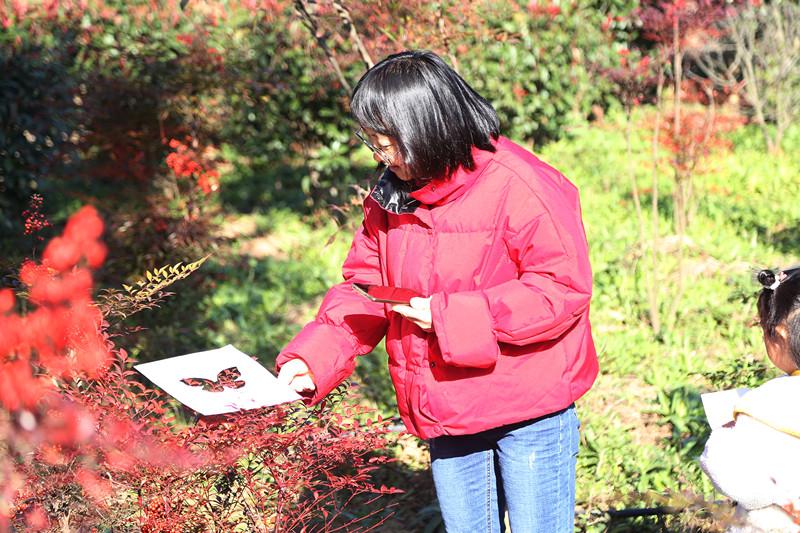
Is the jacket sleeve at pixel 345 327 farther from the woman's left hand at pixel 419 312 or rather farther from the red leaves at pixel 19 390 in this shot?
the red leaves at pixel 19 390

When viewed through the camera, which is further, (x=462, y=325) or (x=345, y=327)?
(x=345, y=327)

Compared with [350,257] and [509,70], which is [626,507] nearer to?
[350,257]

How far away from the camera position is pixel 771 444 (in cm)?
188

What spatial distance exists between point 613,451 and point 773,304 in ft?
6.34

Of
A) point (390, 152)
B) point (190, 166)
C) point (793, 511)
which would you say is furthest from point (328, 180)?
point (793, 511)

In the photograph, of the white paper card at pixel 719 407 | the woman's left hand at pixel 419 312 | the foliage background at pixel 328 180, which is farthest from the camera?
the foliage background at pixel 328 180

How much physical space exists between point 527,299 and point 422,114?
1.57ft

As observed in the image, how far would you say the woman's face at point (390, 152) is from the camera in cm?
201

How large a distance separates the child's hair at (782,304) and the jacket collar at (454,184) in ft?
2.27

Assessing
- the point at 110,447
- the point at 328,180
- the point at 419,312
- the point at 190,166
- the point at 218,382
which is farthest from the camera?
the point at 328,180

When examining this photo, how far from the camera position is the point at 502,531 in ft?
8.02

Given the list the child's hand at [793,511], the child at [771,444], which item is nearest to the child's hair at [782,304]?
the child at [771,444]

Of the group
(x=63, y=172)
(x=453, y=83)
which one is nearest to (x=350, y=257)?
(x=453, y=83)

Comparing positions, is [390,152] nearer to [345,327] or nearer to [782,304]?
[345,327]
